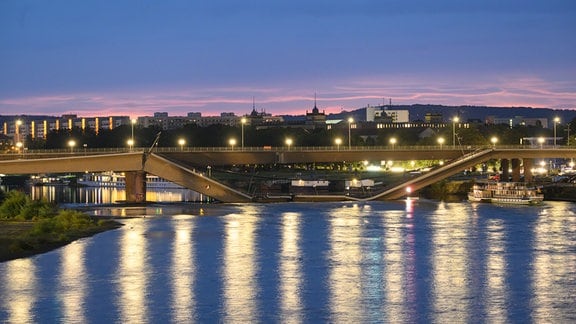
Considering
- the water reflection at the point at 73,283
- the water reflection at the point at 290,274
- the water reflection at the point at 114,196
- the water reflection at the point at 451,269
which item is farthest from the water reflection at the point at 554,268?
the water reflection at the point at 114,196

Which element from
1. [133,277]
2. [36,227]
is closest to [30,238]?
[36,227]

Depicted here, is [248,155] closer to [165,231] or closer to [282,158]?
[282,158]

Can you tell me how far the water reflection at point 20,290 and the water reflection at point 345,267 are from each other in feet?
42.9

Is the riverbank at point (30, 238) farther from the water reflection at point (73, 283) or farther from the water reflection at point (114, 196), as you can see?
the water reflection at point (114, 196)

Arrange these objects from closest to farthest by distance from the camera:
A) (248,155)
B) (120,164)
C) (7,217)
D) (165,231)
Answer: (165,231), (7,217), (120,164), (248,155)

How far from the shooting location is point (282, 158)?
119m

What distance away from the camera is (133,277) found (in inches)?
2202

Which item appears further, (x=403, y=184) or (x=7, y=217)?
(x=403, y=184)

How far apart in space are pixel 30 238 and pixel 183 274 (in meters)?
18.6

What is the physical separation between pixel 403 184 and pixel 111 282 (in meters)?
66.5

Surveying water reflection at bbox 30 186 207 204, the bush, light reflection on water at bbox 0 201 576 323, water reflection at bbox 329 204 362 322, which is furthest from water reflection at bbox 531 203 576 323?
water reflection at bbox 30 186 207 204

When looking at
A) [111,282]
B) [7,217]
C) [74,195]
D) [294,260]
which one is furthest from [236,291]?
[74,195]

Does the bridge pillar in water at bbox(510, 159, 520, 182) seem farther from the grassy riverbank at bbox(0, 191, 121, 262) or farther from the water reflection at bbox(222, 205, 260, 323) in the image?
the grassy riverbank at bbox(0, 191, 121, 262)

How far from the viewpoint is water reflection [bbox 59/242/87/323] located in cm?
4644
